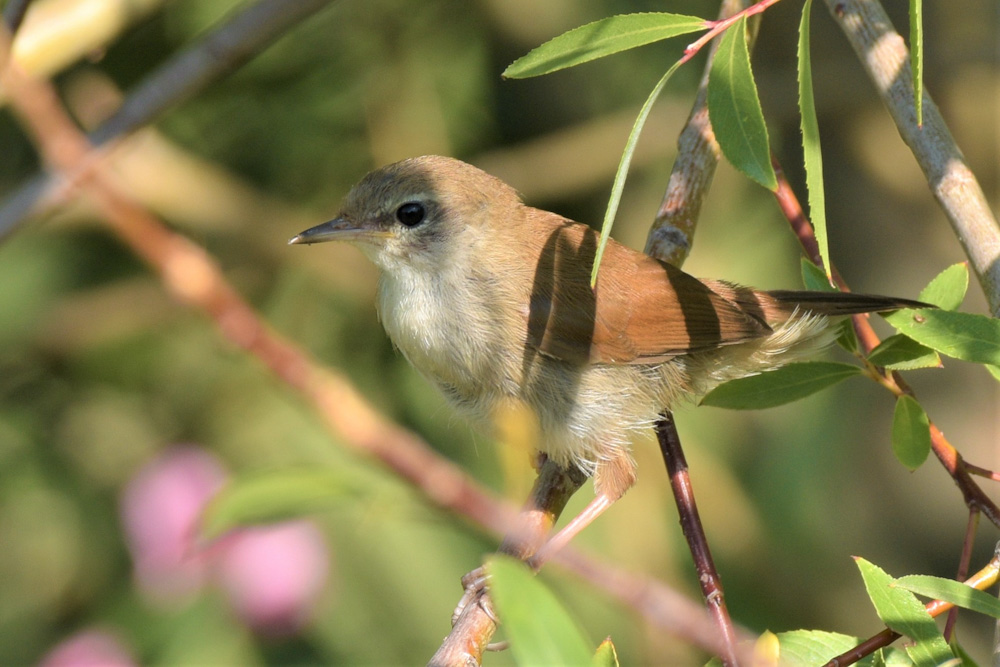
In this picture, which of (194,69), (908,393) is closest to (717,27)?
(908,393)

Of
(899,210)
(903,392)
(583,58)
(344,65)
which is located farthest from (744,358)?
(344,65)

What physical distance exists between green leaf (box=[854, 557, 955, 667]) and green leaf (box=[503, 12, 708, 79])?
101 centimetres

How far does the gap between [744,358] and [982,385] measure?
1660 mm

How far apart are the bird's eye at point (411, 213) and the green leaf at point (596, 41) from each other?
1140mm

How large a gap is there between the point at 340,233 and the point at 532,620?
Result: 198 centimetres

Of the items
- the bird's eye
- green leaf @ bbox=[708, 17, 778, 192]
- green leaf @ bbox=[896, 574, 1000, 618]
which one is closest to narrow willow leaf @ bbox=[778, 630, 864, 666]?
green leaf @ bbox=[896, 574, 1000, 618]

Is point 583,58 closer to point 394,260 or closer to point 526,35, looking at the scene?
point 394,260

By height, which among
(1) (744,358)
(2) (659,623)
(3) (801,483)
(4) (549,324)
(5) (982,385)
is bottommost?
(3) (801,483)

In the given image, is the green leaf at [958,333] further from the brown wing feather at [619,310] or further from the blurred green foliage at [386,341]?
the blurred green foliage at [386,341]

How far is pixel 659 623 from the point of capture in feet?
2.90

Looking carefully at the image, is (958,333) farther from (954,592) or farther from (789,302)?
(789,302)

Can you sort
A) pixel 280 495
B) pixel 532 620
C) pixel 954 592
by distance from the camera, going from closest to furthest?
pixel 280 495 → pixel 532 620 → pixel 954 592

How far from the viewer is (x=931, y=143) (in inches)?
88.0

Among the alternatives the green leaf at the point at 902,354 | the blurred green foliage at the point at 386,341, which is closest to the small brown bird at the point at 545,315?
the green leaf at the point at 902,354
